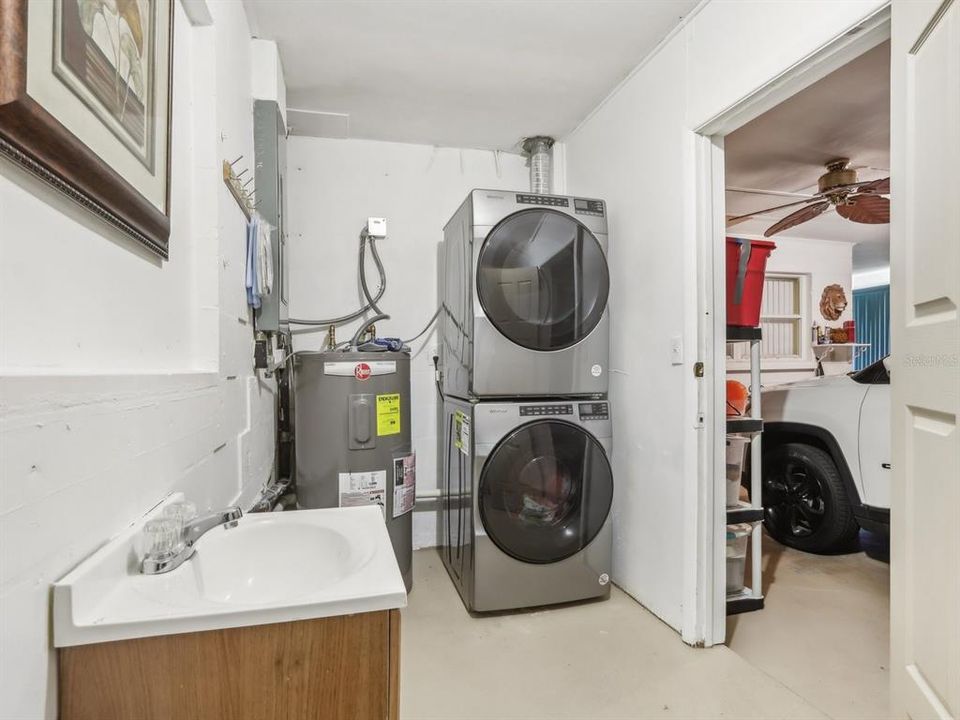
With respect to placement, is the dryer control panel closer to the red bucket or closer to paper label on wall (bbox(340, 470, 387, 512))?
the red bucket

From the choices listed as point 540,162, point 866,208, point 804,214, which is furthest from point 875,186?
point 540,162

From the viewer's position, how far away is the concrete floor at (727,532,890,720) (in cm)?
174

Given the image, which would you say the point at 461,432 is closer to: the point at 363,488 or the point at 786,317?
the point at 363,488

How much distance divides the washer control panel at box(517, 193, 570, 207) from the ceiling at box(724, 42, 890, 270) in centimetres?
117

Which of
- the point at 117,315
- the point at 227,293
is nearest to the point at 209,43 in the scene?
the point at 227,293

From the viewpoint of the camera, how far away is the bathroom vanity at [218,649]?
0.66m

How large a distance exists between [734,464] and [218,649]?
83.5 inches

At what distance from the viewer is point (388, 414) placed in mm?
2355

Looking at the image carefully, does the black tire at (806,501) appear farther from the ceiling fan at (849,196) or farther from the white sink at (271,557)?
the white sink at (271,557)

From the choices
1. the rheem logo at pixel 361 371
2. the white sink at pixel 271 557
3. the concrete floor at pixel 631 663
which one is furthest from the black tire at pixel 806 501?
the white sink at pixel 271 557

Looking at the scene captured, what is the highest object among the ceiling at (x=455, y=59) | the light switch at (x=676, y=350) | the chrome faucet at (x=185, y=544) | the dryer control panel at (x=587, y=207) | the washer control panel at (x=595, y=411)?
the ceiling at (x=455, y=59)

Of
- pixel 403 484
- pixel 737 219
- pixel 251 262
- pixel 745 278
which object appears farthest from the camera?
pixel 737 219

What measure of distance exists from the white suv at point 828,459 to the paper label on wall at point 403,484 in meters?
2.17

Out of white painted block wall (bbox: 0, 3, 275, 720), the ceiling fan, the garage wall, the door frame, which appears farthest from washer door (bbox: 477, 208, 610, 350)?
the ceiling fan
